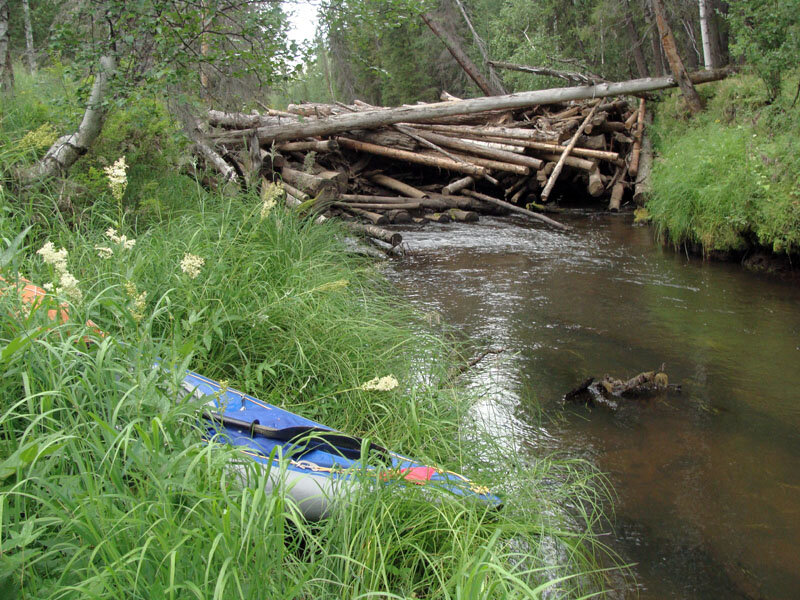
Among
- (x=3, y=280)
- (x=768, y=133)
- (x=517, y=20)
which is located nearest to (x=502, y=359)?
(x=3, y=280)

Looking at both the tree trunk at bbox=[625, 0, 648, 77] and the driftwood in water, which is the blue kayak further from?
the tree trunk at bbox=[625, 0, 648, 77]

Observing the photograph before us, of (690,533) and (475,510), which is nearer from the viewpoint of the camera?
(475,510)

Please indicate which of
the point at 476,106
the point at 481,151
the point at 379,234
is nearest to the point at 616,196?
the point at 481,151

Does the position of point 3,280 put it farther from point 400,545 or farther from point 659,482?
point 659,482

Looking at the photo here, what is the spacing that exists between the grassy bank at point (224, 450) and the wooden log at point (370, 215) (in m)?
6.48

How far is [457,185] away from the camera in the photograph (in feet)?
44.7

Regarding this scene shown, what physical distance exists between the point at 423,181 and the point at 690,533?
42.7ft

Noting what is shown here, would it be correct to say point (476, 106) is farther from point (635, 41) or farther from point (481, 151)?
point (635, 41)

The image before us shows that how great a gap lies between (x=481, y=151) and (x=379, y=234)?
5.10m

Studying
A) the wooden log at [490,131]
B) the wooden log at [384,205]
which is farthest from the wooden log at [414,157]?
the wooden log at [384,205]

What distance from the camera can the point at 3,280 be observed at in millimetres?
3061

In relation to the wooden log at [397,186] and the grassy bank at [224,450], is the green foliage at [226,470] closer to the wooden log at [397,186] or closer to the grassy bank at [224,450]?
the grassy bank at [224,450]

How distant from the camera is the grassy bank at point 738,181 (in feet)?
25.0

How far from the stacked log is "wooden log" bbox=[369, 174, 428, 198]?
28 mm
